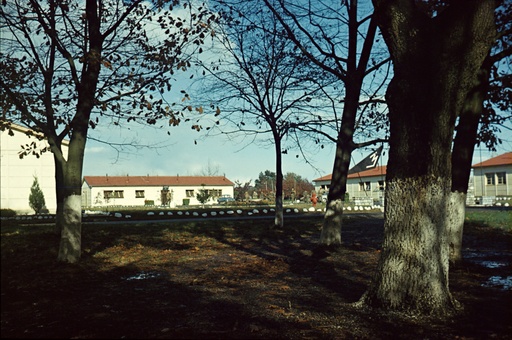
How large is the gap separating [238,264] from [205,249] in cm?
287

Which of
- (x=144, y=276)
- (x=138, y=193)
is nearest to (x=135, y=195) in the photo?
(x=138, y=193)

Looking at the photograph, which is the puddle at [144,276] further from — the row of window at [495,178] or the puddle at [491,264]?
the row of window at [495,178]

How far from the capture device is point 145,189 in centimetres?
5731

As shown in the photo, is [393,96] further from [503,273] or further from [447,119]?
[503,273]

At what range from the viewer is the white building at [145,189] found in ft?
179

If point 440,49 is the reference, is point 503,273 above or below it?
below

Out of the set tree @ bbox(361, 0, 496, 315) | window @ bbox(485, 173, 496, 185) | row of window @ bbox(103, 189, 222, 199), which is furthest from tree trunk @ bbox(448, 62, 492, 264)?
window @ bbox(485, 173, 496, 185)

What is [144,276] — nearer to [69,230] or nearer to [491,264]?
[69,230]

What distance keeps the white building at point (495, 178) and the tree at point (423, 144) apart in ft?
146

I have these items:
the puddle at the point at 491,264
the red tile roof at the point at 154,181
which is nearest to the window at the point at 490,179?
the red tile roof at the point at 154,181

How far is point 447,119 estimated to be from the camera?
5.17 metres

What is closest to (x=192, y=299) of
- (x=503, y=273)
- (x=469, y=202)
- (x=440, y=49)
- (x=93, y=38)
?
(x=440, y=49)

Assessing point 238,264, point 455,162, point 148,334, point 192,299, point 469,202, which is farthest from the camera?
point 469,202

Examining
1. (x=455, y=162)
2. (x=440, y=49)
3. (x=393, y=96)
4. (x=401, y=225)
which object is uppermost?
(x=440, y=49)
